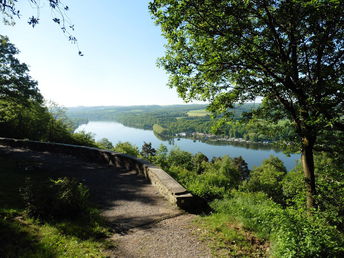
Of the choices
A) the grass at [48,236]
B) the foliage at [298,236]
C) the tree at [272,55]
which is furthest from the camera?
the tree at [272,55]

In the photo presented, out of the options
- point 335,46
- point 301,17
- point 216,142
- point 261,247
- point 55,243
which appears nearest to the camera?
point 55,243

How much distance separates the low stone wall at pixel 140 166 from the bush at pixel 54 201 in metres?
2.44

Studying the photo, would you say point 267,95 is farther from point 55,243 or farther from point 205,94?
point 55,243

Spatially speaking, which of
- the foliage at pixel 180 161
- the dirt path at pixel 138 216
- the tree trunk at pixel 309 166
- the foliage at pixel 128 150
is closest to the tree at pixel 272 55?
the tree trunk at pixel 309 166

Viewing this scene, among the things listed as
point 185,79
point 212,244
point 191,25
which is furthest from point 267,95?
point 212,244

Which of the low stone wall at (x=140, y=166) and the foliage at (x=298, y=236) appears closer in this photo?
the foliage at (x=298, y=236)

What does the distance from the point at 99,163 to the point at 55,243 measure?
7913 mm

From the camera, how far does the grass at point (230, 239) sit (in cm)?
379

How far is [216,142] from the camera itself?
140500 mm

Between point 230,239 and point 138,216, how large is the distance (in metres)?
2.37

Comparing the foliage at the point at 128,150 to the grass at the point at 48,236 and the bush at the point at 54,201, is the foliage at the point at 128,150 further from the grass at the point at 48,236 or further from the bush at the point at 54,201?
the grass at the point at 48,236

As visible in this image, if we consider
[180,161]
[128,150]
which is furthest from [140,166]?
[128,150]

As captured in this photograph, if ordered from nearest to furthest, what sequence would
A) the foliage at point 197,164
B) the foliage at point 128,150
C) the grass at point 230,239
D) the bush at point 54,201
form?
the grass at point 230,239, the bush at point 54,201, the foliage at point 197,164, the foliage at point 128,150

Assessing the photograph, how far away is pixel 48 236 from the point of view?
3.83 m
